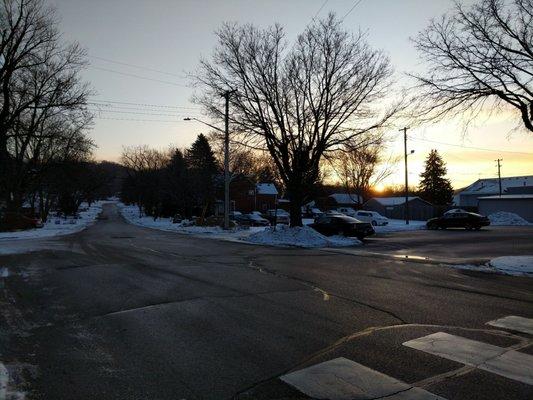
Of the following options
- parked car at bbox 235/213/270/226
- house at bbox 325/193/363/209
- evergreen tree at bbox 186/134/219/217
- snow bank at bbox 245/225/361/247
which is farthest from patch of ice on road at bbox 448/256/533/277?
house at bbox 325/193/363/209

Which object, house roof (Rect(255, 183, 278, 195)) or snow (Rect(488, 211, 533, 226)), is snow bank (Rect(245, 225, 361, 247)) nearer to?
snow (Rect(488, 211, 533, 226))

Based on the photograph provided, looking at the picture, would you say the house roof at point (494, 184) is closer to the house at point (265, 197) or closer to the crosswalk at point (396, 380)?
the house at point (265, 197)

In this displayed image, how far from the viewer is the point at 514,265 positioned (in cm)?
1480

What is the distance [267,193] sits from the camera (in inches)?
3511

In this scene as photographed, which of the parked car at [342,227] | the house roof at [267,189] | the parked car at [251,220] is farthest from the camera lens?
the house roof at [267,189]

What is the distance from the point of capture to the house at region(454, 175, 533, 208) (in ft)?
308

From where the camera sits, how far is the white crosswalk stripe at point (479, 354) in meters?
5.26

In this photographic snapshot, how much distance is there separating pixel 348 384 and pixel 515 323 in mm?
3882

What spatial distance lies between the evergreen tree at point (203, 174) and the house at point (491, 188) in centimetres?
5019

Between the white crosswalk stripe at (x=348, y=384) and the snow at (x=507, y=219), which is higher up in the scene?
the snow at (x=507, y=219)

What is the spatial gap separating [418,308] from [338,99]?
20710 millimetres

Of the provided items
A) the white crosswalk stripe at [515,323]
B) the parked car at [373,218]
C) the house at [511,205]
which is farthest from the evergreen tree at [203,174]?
the white crosswalk stripe at [515,323]

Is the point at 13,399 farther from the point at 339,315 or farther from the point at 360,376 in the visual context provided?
the point at 339,315

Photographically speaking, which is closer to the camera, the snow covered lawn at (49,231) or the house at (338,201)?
the snow covered lawn at (49,231)
